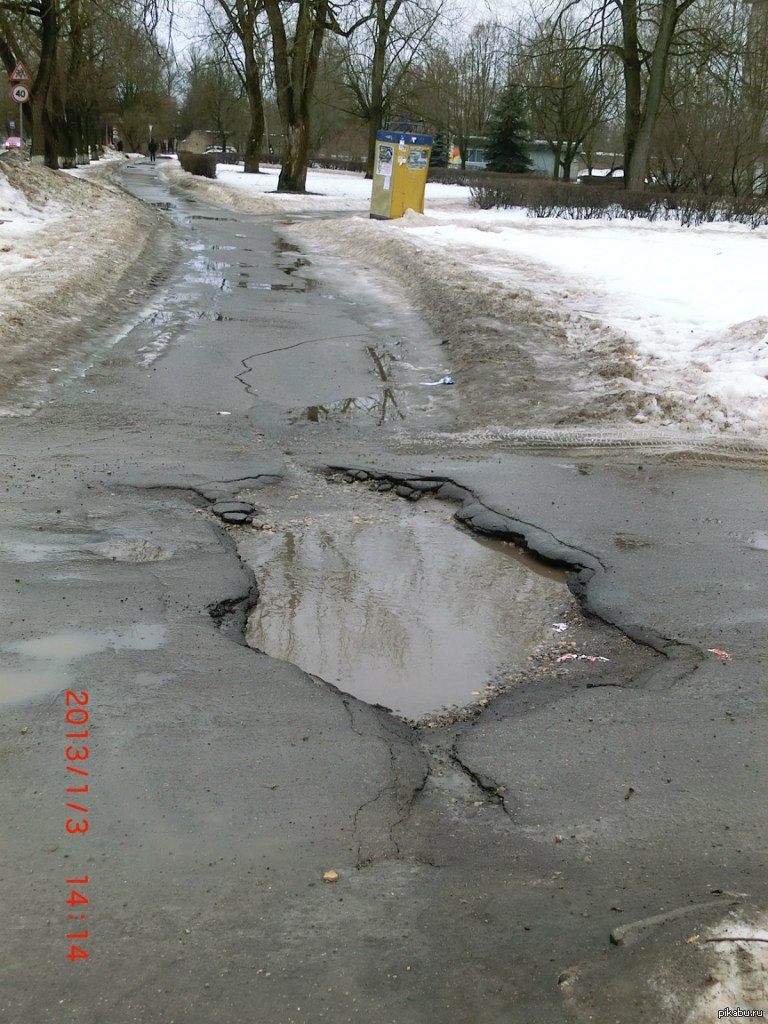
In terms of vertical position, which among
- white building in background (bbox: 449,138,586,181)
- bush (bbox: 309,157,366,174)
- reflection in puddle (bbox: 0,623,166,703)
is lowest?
reflection in puddle (bbox: 0,623,166,703)

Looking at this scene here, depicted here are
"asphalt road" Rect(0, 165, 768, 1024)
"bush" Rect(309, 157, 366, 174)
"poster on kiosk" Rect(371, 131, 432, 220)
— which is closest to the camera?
"asphalt road" Rect(0, 165, 768, 1024)

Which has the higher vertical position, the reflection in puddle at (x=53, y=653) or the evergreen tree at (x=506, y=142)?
the evergreen tree at (x=506, y=142)

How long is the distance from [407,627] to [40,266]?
1105 centimetres

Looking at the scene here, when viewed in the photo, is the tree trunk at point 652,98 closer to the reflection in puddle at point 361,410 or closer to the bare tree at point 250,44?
the bare tree at point 250,44

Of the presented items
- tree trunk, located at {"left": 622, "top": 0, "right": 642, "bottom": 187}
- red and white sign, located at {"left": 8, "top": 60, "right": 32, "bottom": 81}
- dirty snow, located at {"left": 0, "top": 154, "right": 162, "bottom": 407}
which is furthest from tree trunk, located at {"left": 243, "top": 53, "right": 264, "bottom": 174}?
dirty snow, located at {"left": 0, "top": 154, "right": 162, "bottom": 407}

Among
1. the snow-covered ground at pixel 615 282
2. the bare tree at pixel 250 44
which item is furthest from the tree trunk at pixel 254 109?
the snow-covered ground at pixel 615 282

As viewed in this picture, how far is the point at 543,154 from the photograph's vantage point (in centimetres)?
7112

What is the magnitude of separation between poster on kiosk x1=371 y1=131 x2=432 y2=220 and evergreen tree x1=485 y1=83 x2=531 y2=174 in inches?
1130

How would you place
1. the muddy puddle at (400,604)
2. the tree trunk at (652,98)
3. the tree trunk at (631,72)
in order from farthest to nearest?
1. the tree trunk at (631,72)
2. the tree trunk at (652,98)
3. the muddy puddle at (400,604)

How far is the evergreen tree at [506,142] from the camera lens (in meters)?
50.0

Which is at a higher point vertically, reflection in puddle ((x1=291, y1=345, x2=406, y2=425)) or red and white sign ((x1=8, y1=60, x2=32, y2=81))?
red and white sign ((x1=8, y1=60, x2=32, y2=81))

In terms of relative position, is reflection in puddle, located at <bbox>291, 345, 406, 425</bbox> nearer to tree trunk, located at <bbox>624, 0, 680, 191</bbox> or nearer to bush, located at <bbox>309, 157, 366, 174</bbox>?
tree trunk, located at <bbox>624, 0, 680, 191</bbox>

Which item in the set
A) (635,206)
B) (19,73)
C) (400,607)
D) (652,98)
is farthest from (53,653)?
(652,98)

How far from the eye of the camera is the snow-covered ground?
8.35m
